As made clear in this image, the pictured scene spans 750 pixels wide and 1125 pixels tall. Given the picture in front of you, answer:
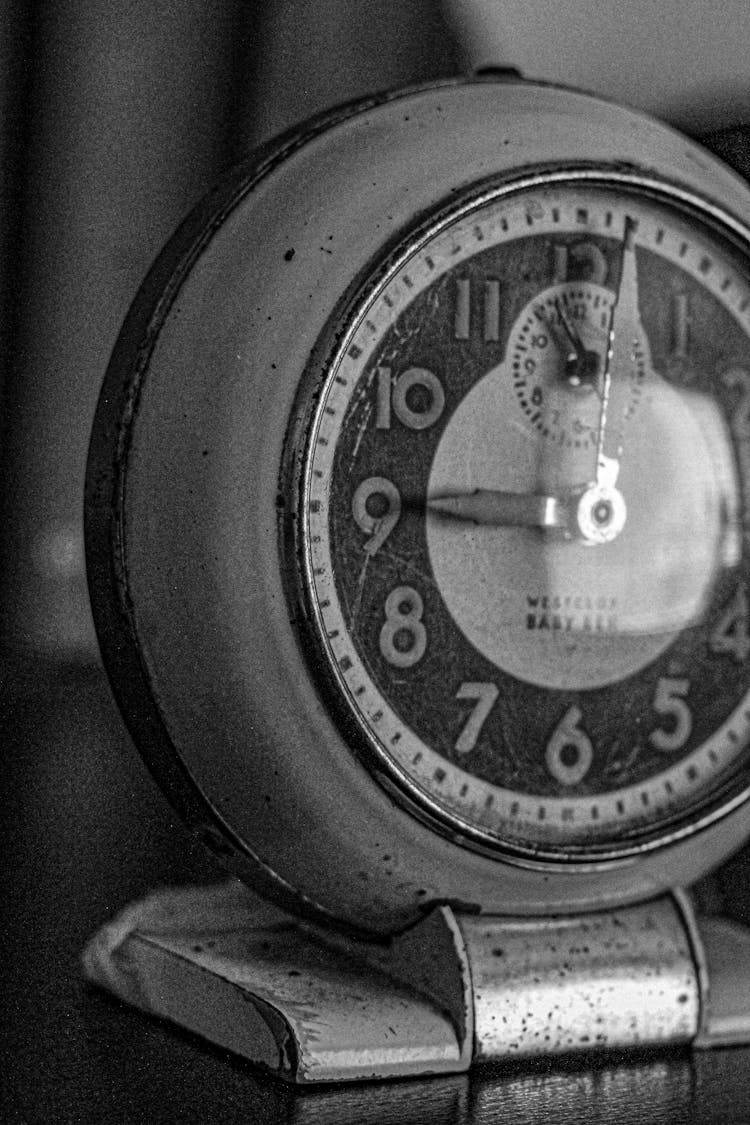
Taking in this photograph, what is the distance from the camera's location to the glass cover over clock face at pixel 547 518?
73 centimetres

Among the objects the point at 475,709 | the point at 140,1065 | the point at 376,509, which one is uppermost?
the point at 376,509

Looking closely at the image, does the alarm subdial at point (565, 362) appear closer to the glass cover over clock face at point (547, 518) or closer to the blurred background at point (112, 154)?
the glass cover over clock face at point (547, 518)

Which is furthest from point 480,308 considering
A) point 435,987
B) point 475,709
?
point 435,987

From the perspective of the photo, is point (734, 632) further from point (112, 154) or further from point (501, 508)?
point (112, 154)

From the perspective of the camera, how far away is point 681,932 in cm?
79

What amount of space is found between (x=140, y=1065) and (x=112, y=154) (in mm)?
669

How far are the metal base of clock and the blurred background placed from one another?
172 mm

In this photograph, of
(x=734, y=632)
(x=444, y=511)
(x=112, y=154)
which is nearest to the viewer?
(x=444, y=511)

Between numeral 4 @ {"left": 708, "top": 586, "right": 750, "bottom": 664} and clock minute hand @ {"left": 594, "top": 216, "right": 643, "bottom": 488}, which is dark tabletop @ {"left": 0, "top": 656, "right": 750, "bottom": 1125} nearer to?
numeral 4 @ {"left": 708, "top": 586, "right": 750, "bottom": 664}

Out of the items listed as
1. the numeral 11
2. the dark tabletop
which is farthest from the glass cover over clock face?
the dark tabletop

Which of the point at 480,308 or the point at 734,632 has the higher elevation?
the point at 480,308

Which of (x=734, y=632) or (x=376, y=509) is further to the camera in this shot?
(x=734, y=632)

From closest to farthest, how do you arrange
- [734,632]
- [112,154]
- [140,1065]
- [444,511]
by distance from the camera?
[140,1065] → [444,511] → [734,632] → [112,154]

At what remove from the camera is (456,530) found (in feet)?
2.48
